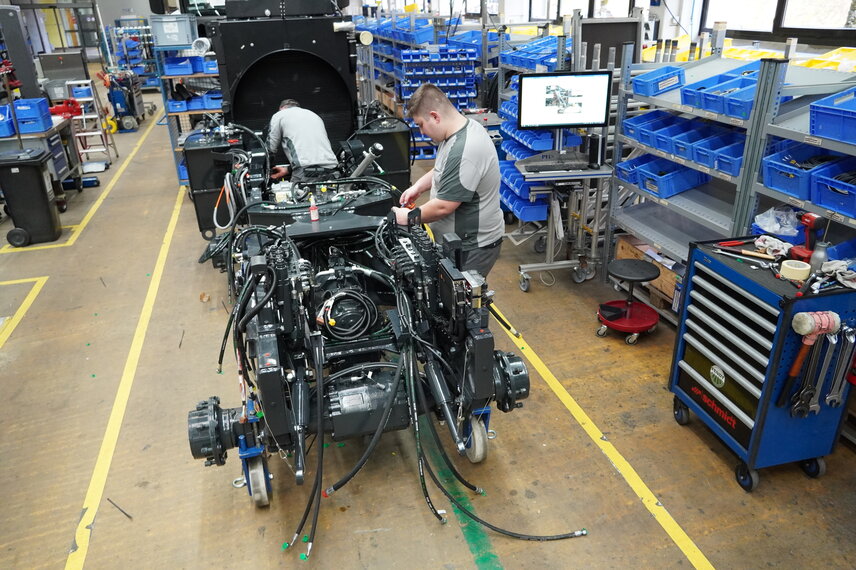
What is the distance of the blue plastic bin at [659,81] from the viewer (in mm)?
4355

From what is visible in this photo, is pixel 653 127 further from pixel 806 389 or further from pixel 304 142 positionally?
pixel 304 142

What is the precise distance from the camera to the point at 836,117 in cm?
302

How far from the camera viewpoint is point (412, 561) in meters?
2.73

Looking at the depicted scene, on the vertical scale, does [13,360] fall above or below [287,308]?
below

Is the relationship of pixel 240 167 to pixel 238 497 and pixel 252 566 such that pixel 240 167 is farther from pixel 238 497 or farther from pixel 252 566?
pixel 252 566

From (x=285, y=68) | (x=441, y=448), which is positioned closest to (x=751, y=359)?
(x=441, y=448)

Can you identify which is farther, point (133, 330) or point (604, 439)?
point (133, 330)

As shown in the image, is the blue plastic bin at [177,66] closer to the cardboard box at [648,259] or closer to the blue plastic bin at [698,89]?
the cardboard box at [648,259]

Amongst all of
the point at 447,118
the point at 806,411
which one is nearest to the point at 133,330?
the point at 447,118

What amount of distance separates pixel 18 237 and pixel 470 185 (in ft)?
18.5

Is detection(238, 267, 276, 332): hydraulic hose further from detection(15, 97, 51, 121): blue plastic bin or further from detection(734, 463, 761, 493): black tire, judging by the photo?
detection(15, 97, 51, 121): blue plastic bin

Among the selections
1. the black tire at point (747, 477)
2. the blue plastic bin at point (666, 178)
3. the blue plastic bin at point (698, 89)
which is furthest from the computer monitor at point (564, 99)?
the black tire at point (747, 477)

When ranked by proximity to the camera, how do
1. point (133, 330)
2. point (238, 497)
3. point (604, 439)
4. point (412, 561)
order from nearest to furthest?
point (412, 561) < point (238, 497) < point (604, 439) < point (133, 330)

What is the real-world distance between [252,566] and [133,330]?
2.82 metres
